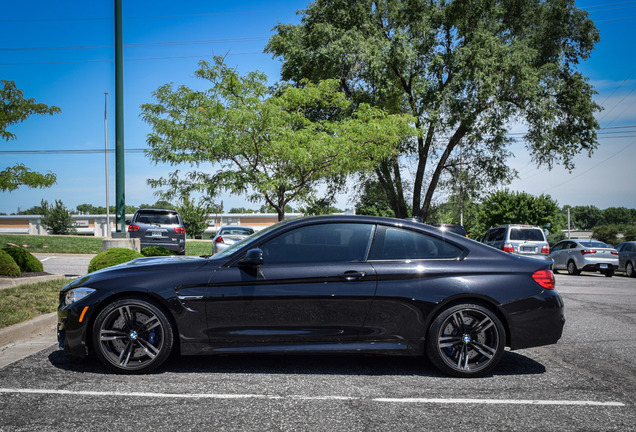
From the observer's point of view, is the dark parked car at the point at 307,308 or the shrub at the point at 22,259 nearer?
the dark parked car at the point at 307,308

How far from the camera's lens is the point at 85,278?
5.13 meters

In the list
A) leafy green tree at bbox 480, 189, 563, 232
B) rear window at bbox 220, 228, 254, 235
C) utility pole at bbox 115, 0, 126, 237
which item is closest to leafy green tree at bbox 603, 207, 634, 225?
leafy green tree at bbox 480, 189, 563, 232

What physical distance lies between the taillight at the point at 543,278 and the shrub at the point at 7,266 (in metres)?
9.61

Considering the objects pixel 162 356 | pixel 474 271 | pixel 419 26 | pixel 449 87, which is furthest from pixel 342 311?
pixel 419 26

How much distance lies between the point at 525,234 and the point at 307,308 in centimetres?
1593

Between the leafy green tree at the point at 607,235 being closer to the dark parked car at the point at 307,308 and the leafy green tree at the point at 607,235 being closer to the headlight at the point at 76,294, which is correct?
the dark parked car at the point at 307,308

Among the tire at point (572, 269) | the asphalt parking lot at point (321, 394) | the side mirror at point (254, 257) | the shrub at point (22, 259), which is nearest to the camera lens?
the asphalt parking lot at point (321, 394)

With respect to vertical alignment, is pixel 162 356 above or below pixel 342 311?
below

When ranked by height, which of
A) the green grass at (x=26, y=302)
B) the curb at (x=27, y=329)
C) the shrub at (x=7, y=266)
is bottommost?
the curb at (x=27, y=329)

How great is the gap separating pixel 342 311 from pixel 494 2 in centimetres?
2622

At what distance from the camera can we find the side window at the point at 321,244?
5133 millimetres

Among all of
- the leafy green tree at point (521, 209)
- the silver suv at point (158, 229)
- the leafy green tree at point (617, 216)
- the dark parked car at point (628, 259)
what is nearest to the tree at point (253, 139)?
the silver suv at point (158, 229)

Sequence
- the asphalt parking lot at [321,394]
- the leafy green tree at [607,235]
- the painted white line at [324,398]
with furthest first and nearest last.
→ the leafy green tree at [607,235] < the painted white line at [324,398] < the asphalt parking lot at [321,394]

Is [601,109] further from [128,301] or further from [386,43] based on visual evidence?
[128,301]
